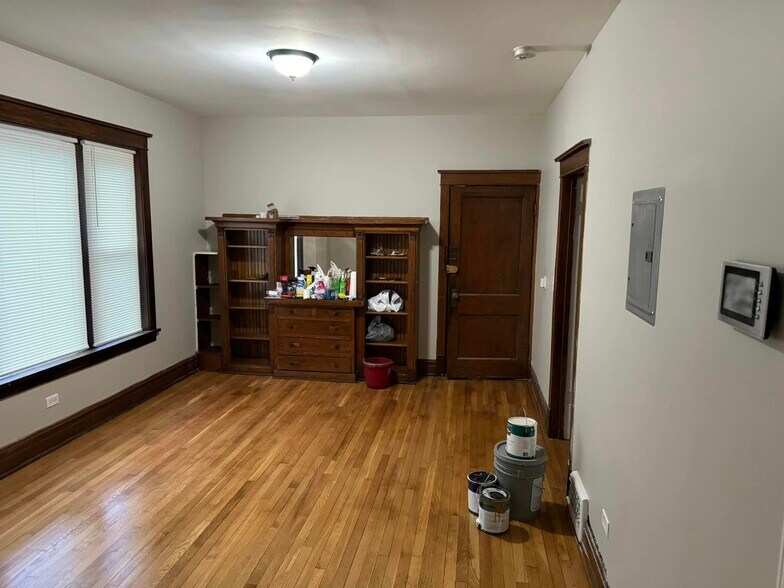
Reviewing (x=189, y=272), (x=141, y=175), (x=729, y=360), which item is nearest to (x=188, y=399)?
(x=189, y=272)

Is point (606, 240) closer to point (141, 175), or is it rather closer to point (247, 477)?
point (247, 477)

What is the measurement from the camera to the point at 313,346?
Answer: 5531 mm

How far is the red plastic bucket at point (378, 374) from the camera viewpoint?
17.3 feet

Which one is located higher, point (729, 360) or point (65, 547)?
point (729, 360)

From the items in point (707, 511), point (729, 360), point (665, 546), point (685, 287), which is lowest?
point (665, 546)

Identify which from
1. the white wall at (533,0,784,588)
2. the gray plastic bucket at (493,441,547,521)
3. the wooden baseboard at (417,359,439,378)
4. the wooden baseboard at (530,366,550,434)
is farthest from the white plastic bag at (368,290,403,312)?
the white wall at (533,0,784,588)

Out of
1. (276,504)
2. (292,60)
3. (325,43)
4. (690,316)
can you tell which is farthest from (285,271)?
(690,316)

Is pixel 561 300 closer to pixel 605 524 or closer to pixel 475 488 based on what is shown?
pixel 475 488

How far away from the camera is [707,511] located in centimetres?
134

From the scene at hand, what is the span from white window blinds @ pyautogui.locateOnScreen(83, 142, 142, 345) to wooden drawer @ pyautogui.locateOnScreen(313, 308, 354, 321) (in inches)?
67.6

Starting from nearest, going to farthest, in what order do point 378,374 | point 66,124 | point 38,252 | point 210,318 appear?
1. point 38,252
2. point 66,124
3. point 378,374
4. point 210,318

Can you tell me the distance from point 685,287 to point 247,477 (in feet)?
9.56

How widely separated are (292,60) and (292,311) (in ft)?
8.99

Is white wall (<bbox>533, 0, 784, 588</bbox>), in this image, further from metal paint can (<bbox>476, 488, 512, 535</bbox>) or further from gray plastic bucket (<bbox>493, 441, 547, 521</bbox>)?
metal paint can (<bbox>476, 488, 512, 535</bbox>)
